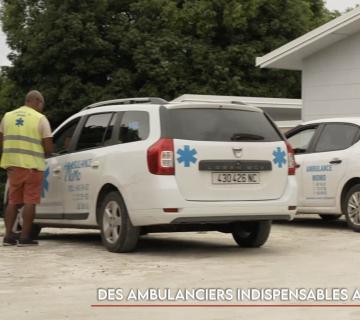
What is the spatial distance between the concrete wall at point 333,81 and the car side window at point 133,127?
942 cm

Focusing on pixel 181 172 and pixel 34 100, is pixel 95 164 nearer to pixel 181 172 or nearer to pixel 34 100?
pixel 34 100

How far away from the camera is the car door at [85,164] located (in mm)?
9617

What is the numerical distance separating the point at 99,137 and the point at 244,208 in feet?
6.70

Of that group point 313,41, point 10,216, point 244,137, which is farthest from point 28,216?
point 313,41

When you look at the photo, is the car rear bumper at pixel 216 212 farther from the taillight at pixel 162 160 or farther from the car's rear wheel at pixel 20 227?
the car's rear wheel at pixel 20 227

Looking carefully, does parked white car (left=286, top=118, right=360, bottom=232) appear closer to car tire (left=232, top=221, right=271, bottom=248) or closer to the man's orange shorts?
car tire (left=232, top=221, right=271, bottom=248)

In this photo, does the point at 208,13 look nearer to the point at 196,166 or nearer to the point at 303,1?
the point at 303,1

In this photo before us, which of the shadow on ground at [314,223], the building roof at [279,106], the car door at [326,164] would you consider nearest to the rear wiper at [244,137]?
the car door at [326,164]

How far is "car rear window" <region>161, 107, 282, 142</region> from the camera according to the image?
8812 millimetres

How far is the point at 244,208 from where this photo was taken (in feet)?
29.1

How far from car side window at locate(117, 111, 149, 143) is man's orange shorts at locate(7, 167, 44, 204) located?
1192mm

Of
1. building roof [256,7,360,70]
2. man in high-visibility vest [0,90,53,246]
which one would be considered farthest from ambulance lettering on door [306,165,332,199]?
building roof [256,7,360,70]

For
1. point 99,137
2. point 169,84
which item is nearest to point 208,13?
point 169,84

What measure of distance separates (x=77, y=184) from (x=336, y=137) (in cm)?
428
